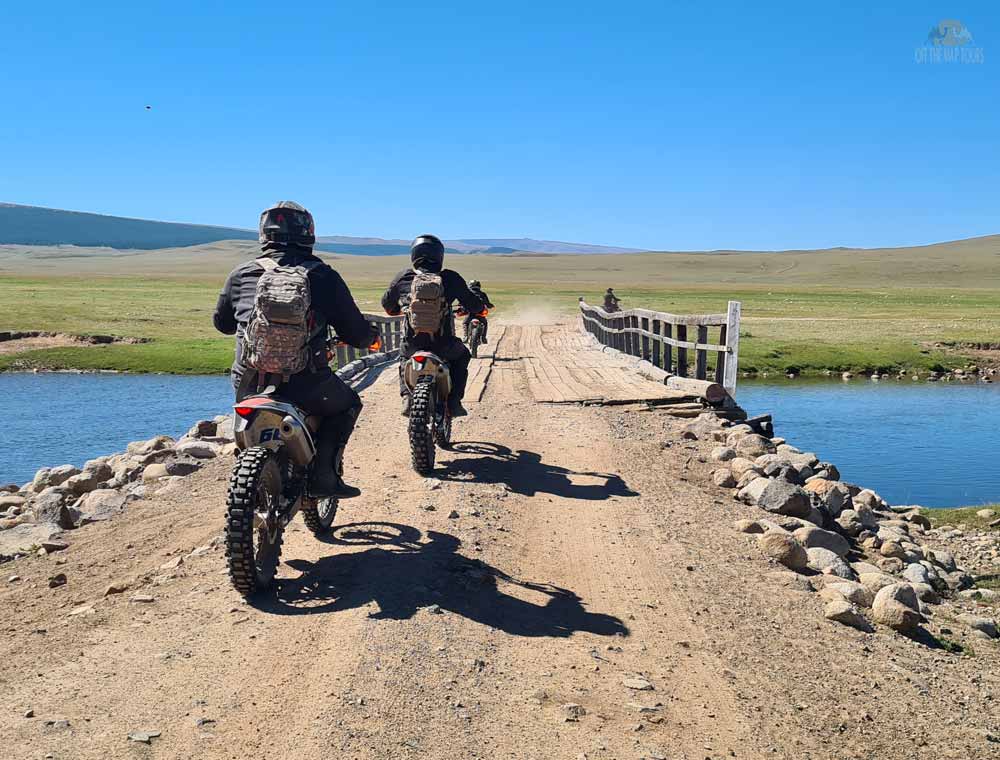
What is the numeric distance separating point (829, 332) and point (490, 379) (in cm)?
3111

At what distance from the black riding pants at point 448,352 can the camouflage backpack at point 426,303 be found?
16 cm

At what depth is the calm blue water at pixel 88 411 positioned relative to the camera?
17719mm

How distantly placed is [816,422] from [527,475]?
1414cm

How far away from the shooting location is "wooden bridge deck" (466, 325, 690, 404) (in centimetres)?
1418

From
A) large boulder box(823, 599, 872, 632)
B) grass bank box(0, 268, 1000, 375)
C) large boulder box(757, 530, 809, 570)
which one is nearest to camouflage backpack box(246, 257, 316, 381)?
large boulder box(823, 599, 872, 632)

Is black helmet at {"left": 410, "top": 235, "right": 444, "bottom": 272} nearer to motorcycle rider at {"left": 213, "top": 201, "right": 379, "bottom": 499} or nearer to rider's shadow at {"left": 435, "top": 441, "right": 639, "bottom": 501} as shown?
rider's shadow at {"left": 435, "top": 441, "right": 639, "bottom": 501}

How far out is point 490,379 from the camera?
57.1 ft

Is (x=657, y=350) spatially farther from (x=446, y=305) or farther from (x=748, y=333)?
(x=748, y=333)

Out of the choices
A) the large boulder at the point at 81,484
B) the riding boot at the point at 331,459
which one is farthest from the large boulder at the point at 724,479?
the large boulder at the point at 81,484

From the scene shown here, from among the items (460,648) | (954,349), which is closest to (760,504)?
(460,648)

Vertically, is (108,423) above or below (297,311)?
below

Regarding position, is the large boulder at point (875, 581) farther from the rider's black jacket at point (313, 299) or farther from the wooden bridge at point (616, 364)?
the wooden bridge at point (616, 364)

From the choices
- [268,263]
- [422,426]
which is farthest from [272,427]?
[422,426]

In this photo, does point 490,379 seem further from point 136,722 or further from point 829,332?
point 829,332
